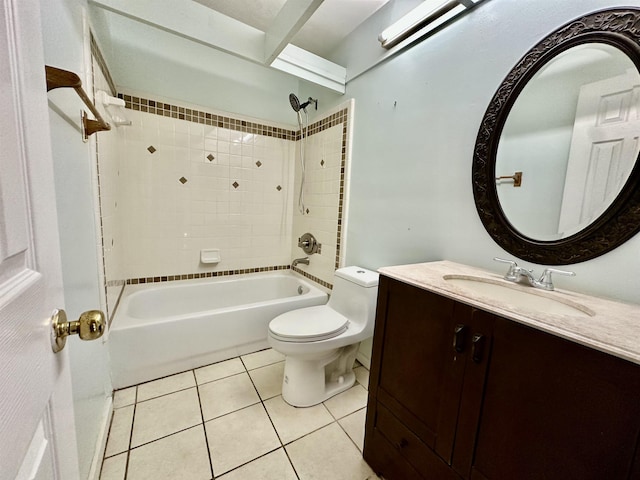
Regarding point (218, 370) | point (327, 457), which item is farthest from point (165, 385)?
point (327, 457)

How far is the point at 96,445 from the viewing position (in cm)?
108

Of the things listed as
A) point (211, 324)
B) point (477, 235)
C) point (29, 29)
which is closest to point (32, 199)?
point (29, 29)

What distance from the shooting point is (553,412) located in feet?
2.01

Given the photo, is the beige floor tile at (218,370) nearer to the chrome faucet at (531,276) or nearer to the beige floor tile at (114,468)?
the beige floor tile at (114,468)

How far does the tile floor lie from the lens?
3.59ft

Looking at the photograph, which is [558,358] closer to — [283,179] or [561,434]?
[561,434]

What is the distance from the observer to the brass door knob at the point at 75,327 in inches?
16.2

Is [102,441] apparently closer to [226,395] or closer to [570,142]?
[226,395]

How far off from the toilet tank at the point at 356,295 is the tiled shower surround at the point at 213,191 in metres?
0.39

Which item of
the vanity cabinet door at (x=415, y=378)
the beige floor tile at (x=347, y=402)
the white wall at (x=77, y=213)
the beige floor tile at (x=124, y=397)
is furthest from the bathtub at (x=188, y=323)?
the vanity cabinet door at (x=415, y=378)

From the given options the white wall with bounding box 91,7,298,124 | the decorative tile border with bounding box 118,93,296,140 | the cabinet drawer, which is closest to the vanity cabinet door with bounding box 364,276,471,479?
the cabinet drawer

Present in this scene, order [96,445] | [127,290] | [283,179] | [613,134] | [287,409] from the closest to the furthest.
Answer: [613,134] → [96,445] → [287,409] → [127,290] → [283,179]

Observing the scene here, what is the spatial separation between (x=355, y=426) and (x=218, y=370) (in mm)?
969

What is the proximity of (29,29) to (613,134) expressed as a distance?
1.49 meters
